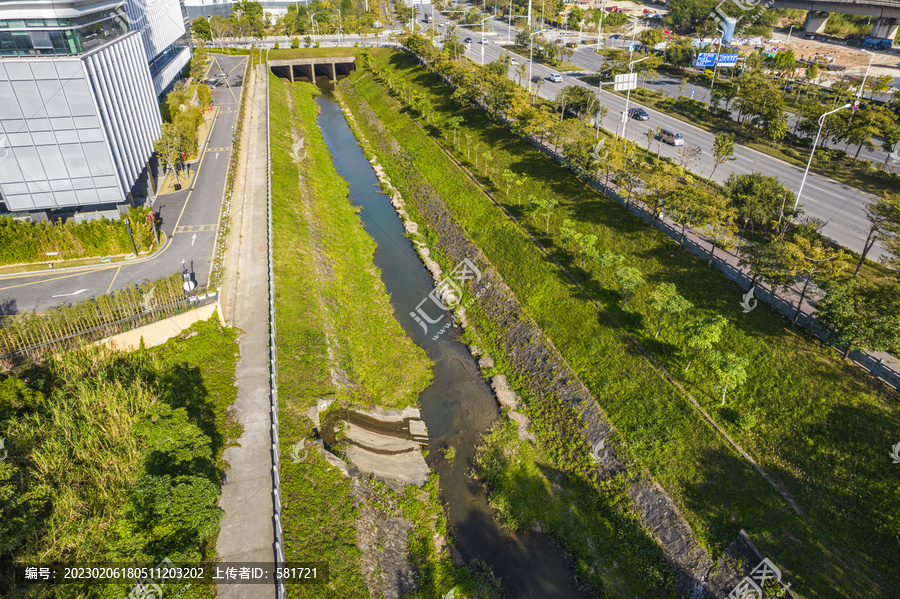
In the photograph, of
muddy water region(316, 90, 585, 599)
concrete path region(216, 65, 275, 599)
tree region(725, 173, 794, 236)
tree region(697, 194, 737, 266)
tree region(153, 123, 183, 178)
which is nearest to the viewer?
concrete path region(216, 65, 275, 599)

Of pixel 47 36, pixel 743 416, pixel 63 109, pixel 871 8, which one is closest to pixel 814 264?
pixel 743 416

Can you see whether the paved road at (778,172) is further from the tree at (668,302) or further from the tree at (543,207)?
the tree at (543,207)

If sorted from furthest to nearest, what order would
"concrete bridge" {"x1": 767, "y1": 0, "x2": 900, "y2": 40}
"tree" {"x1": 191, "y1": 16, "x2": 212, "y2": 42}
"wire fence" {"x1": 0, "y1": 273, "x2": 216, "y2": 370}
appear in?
"tree" {"x1": 191, "y1": 16, "x2": 212, "y2": 42} → "concrete bridge" {"x1": 767, "y1": 0, "x2": 900, "y2": 40} → "wire fence" {"x1": 0, "y1": 273, "x2": 216, "y2": 370}

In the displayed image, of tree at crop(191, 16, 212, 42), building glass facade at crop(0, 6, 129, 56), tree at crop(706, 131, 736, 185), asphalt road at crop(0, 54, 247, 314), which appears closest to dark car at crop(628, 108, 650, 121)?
tree at crop(706, 131, 736, 185)

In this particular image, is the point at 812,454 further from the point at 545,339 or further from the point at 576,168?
the point at 576,168

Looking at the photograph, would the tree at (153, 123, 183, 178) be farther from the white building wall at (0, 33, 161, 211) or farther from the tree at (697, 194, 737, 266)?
the tree at (697, 194, 737, 266)

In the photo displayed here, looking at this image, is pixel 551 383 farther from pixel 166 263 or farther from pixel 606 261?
pixel 166 263
